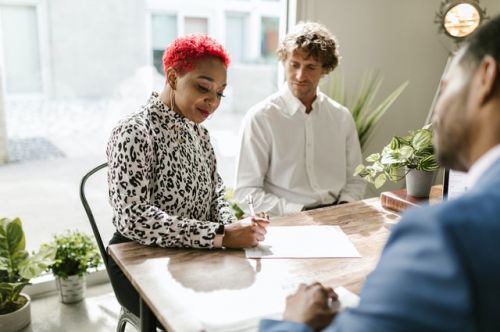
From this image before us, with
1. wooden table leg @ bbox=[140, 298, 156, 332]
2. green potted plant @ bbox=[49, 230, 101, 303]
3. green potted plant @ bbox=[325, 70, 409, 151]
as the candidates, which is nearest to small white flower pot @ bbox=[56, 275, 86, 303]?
green potted plant @ bbox=[49, 230, 101, 303]

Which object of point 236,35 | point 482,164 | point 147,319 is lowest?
point 147,319

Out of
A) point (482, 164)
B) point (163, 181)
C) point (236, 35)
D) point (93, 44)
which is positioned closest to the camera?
point (482, 164)

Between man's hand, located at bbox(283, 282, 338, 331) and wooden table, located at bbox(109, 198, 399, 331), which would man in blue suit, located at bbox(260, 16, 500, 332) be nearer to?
man's hand, located at bbox(283, 282, 338, 331)

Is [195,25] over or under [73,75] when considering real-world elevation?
over

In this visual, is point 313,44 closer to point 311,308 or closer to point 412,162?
point 412,162

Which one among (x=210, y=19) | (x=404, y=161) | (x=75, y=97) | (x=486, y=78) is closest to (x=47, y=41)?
(x=75, y=97)

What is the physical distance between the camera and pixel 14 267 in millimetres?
2244

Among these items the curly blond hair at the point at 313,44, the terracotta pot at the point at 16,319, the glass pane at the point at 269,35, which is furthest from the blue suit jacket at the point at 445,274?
the glass pane at the point at 269,35

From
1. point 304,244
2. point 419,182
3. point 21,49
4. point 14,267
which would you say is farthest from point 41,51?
point 419,182

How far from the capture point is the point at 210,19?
9.65 feet

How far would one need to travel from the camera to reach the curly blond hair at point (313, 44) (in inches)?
91.2

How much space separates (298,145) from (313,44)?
19.1 inches

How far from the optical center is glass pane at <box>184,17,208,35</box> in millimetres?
2895

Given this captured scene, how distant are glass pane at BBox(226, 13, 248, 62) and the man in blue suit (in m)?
2.39
